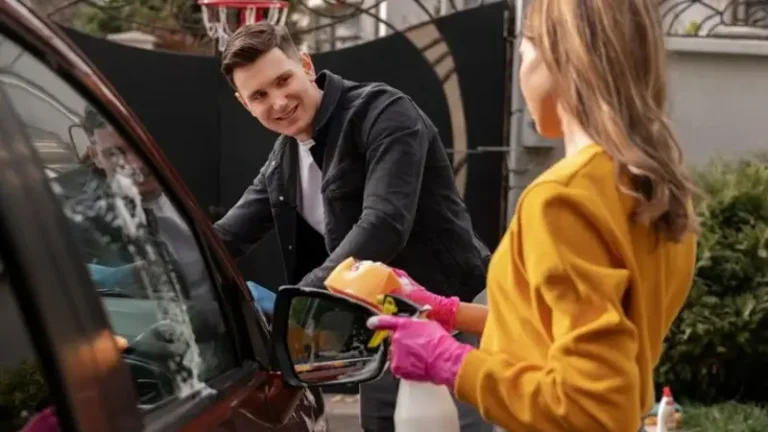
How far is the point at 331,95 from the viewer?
3611 millimetres

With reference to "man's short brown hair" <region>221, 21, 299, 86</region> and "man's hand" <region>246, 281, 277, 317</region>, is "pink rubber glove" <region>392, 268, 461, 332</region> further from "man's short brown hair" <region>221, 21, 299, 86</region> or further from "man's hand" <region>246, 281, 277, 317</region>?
"man's short brown hair" <region>221, 21, 299, 86</region>

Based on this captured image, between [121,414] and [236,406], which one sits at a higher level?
[121,414]

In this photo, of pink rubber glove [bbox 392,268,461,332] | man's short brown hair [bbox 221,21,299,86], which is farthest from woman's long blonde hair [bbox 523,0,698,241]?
man's short brown hair [bbox 221,21,299,86]

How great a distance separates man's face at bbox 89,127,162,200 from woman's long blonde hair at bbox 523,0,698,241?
0.73m

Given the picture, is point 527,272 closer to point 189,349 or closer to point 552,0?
point 552,0

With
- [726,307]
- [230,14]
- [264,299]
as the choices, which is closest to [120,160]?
[264,299]

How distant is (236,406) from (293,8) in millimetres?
6373

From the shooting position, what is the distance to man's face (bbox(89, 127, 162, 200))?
6.68 ft

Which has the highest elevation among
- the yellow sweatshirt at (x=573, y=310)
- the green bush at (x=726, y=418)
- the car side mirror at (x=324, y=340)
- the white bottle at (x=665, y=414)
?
the yellow sweatshirt at (x=573, y=310)

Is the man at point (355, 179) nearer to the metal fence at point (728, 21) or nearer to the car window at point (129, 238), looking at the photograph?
the car window at point (129, 238)

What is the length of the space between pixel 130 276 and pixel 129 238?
69 millimetres

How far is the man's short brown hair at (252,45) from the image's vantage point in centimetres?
350

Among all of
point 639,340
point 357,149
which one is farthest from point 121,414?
point 357,149

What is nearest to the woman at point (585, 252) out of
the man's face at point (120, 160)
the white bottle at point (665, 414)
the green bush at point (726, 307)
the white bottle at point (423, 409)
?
the white bottle at point (423, 409)
